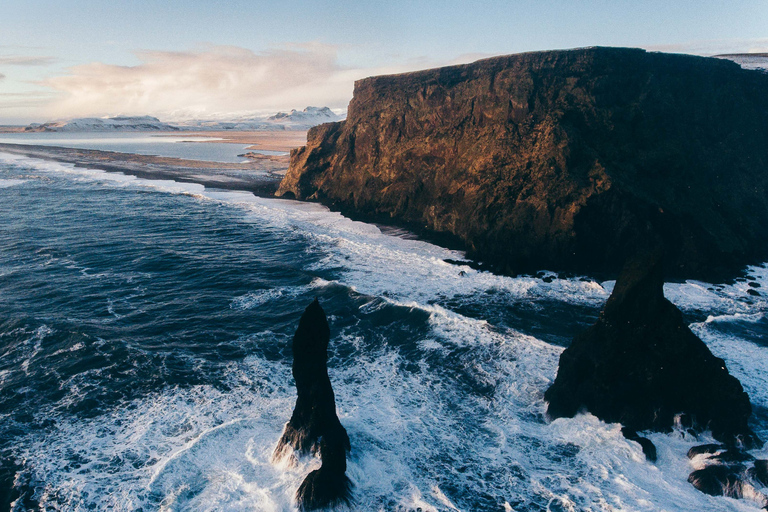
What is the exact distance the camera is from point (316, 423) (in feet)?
52.7

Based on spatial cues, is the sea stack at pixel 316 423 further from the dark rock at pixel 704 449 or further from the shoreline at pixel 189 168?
the shoreline at pixel 189 168

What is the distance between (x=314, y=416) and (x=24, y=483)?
995 cm

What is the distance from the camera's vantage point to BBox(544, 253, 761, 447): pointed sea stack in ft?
59.6

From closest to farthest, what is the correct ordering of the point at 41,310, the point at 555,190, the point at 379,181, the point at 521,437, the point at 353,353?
the point at 521,437 → the point at 353,353 → the point at 41,310 → the point at 555,190 → the point at 379,181

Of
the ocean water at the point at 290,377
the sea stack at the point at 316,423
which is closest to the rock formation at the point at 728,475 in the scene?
the ocean water at the point at 290,377

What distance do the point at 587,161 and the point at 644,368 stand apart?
81.3 feet

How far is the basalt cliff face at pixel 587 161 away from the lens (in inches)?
1398

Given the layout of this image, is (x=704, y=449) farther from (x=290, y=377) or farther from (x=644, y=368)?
(x=290, y=377)

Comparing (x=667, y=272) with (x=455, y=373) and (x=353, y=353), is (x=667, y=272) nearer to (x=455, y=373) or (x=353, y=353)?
(x=455, y=373)

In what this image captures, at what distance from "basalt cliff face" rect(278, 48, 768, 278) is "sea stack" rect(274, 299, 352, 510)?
22.3m

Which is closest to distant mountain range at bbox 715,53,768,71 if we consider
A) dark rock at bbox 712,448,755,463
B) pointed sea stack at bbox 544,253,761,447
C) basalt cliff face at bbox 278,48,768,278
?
basalt cliff face at bbox 278,48,768,278

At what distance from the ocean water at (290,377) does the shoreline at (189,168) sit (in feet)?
116

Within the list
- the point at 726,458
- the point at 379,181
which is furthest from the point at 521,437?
the point at 379,181

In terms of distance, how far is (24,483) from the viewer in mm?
14961
